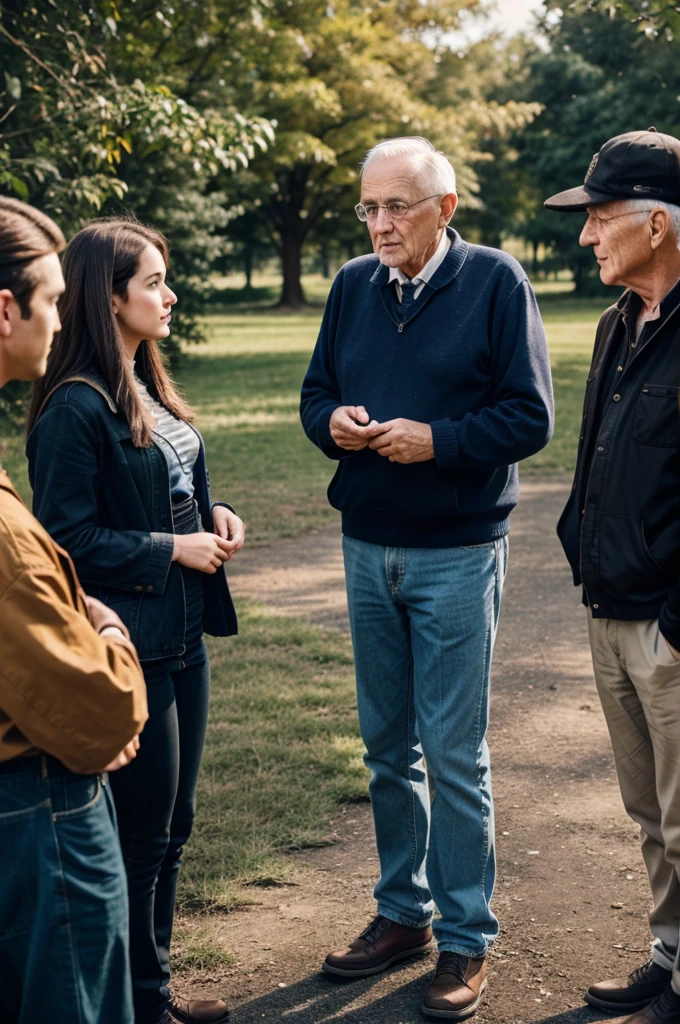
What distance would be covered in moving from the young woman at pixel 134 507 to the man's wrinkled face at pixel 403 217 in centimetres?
63

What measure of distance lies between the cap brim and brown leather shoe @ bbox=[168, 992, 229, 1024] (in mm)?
2465

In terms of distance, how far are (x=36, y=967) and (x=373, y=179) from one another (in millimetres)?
2255

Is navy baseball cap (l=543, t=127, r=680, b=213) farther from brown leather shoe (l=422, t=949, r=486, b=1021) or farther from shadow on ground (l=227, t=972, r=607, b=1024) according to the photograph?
shadow on ground (l=227, t=972, r=607, b=1024)

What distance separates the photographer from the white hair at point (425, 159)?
3.31m

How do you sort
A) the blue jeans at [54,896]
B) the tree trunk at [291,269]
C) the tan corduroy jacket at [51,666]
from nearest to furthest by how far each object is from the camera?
the tan corduroy jacket at [51,666]
the blue jeans at [54,896]
the tree trunk at [291,269]

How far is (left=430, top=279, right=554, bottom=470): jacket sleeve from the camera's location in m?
3.23

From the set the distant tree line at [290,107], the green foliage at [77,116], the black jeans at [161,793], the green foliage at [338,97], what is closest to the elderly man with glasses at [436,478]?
the black jeans at [161,793]

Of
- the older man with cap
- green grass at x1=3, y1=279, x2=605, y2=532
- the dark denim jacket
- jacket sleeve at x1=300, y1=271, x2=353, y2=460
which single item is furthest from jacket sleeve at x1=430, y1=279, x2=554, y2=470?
green grass at x1=3, y1=279, x2=605, y2=532

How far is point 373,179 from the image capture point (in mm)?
3318

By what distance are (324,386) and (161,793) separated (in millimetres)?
1383

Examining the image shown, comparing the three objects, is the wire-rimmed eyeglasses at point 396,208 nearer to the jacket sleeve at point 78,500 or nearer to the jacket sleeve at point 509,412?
the jacket sleeve at point 509,412

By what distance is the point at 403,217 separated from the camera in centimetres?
333

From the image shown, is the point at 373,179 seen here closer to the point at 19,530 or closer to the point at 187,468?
the point at 187,468

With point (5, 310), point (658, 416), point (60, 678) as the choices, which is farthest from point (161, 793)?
point (658, 416)
